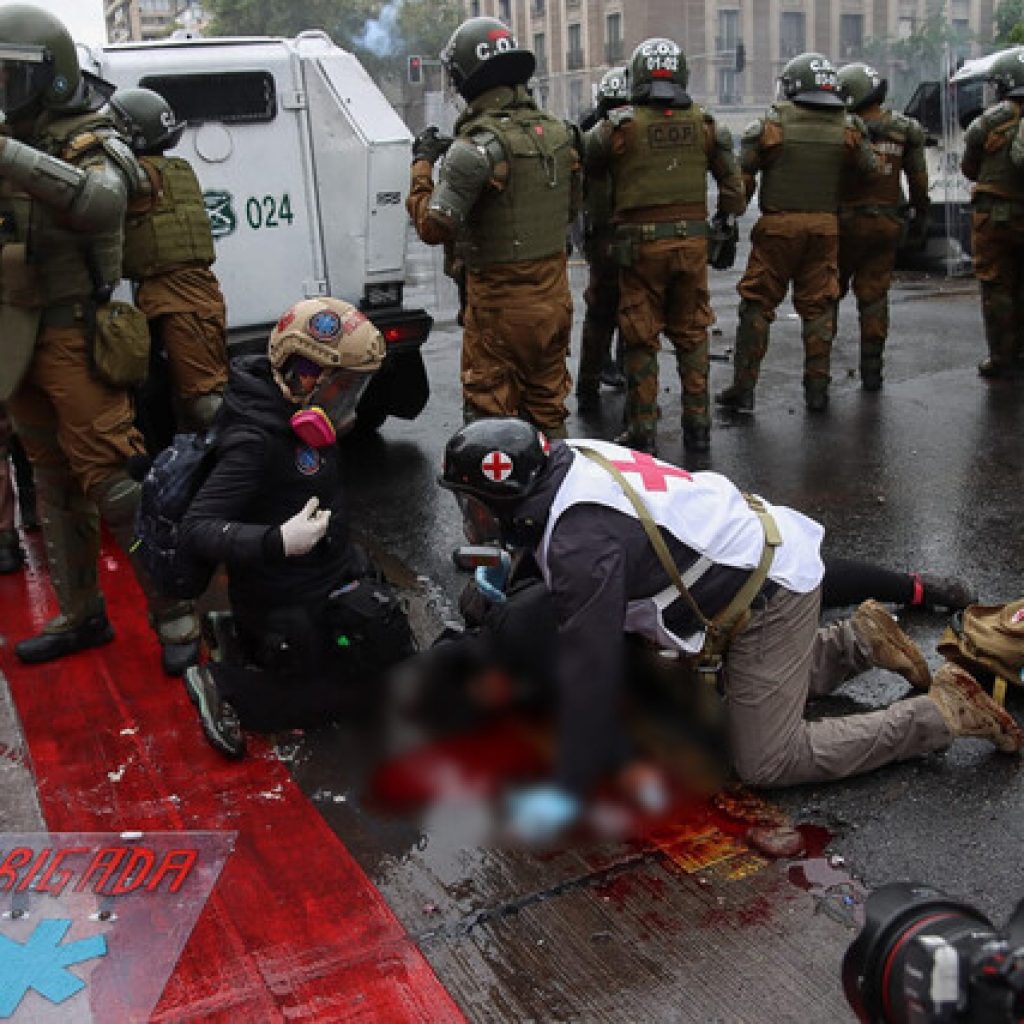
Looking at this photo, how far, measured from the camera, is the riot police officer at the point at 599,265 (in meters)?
6.75

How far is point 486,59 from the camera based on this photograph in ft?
17.3

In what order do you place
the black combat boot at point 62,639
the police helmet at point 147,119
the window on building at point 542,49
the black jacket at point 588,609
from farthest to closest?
the window on building at point 542,49 < the police helmet at point 147,119 < the black combat boot at point 62,639 < the black jacket at point 588,609

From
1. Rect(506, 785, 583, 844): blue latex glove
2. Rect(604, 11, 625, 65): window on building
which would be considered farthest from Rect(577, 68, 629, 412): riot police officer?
Rect(604, 11, 625, 65): window on building

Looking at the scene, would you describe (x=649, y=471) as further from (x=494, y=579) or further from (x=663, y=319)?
(x=663, y=319)

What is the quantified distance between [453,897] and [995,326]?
6301 mm

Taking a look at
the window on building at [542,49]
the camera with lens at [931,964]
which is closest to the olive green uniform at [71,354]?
the camera with lens at [931,964]

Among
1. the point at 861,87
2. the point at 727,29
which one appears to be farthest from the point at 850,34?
the point at 861,87

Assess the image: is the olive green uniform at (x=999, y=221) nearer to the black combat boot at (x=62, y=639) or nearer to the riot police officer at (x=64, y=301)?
the riot police officer at (x=64, y=301)

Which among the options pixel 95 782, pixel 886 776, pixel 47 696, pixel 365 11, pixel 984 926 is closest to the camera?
pixel 984 926

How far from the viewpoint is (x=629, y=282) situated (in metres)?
6.48

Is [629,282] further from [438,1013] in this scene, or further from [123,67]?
[438,1013]

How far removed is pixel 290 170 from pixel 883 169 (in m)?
3.55

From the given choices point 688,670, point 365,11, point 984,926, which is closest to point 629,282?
point 688,670

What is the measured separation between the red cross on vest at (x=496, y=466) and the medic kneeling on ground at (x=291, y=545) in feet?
1.97
